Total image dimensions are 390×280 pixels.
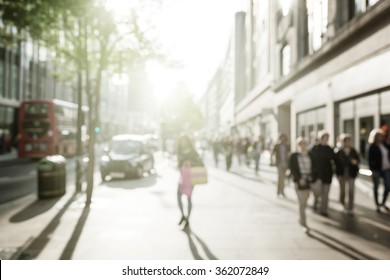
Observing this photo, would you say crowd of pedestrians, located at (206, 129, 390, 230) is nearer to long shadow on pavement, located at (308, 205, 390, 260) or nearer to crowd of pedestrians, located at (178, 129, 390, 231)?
crowd of pedestrians, located at (178, 129, 390, 231)

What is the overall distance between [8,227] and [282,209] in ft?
17.6

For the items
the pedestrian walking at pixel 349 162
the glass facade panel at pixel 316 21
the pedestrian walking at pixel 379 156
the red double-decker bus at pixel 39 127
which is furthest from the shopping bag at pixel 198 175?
the red double-decker bus at pixel 39 127

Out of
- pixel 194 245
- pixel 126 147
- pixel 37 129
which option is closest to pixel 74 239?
pixel 194 245

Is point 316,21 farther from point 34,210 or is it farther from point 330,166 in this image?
point 34,210

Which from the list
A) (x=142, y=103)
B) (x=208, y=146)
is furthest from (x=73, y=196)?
Answer: (x=142, y=103)

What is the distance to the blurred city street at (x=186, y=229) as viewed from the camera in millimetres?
5480

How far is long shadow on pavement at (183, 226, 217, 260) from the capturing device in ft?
17.4

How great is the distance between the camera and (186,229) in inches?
274

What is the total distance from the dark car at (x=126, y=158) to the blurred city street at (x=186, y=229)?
4.06 meters

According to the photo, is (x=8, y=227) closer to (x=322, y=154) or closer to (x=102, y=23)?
(x=102, y=23)

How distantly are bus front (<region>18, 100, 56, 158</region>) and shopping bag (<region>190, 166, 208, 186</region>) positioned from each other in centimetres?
1753

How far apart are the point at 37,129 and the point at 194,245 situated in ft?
64.2

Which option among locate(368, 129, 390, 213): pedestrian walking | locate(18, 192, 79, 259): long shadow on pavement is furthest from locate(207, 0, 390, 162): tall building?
locate(18, 192, 79, 259): long shadow on pavement

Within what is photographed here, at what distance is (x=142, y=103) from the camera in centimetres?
10462
